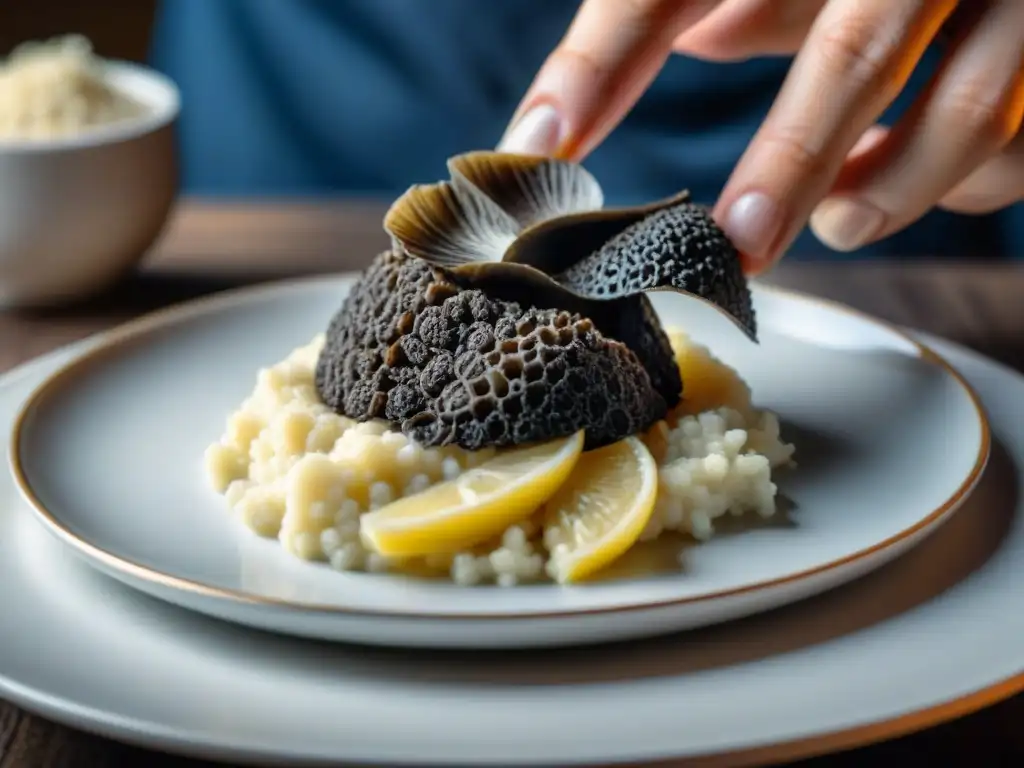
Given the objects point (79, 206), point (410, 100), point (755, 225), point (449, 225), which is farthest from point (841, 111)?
point (410, 100)

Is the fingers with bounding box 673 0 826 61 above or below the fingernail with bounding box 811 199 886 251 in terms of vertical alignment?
above

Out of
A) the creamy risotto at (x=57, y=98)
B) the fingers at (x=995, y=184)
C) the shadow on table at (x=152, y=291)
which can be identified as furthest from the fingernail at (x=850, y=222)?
the creamy risotto at (x=57, y=98)

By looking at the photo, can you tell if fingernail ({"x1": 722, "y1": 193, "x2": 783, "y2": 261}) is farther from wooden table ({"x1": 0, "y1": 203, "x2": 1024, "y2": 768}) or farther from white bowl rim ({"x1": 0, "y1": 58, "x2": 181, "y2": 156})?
white bowl rim ({"x1": 0, "y1": 58, "x2": 181, "y2": 156})

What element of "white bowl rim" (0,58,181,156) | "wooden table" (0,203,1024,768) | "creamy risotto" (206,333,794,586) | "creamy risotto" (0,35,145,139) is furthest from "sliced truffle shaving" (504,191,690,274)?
"creamy risotto" (0,35,145,139)

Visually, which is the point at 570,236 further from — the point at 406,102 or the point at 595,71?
the point at 406,102

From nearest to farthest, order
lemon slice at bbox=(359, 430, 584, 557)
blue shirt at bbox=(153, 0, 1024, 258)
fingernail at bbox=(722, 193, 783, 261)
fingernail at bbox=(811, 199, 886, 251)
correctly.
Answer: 1. lemon slice at bbox=(359, 430, 584, 557)
2. fingernail at bbox=(722, 193, 783, 261)
3. fingernail at bbox=(811, 199, 886, 251)
4. blue shirt at bbox=(153, 0, 1024, 258)

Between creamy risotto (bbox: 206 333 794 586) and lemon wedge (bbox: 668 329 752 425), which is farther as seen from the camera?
lemon wedge (bbox: 668 329 752 425)

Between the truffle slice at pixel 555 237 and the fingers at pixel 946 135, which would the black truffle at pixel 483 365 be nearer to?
the truffle slice at pixel 555 237
